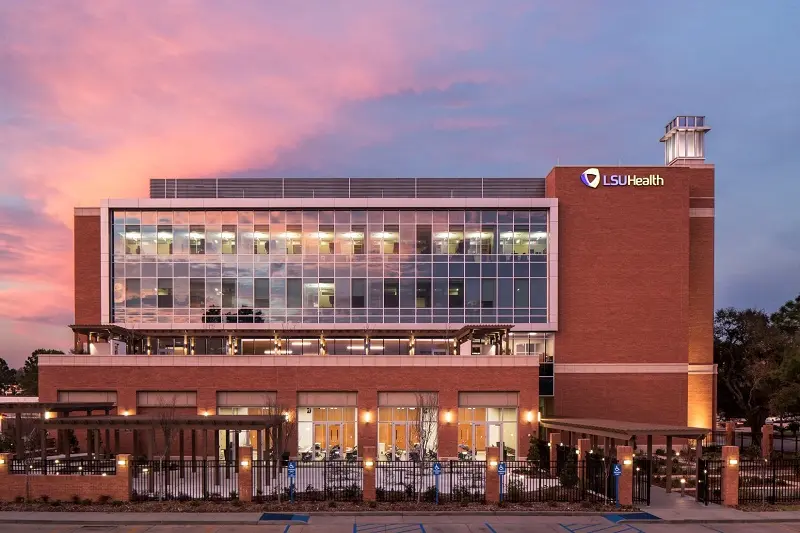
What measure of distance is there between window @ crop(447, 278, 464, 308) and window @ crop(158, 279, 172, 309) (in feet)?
65.1

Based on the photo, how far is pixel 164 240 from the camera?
49125mm

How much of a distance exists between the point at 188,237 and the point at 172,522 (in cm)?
2817

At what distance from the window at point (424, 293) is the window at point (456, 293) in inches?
55.9

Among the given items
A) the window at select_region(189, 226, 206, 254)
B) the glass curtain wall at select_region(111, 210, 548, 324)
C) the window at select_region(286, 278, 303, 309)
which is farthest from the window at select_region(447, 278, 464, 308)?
the window at select_region(189, 226, 206, 254)

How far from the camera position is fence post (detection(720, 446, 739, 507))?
91.1 ft

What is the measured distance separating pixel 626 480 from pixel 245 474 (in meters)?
15.1

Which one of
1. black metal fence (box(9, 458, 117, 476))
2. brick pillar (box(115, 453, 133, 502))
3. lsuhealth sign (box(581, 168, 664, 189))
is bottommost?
black metal fence (box(9, 458, 117, 476))

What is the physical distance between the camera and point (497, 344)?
45.8 meters

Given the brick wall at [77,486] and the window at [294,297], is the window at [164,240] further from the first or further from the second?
the brick wall at [77,486]

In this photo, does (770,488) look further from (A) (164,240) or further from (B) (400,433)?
(A) (164,240)

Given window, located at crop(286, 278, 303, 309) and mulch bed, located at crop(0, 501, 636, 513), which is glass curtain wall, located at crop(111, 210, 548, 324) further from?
mulch bed, located at crop(0, 501, 636, 513)

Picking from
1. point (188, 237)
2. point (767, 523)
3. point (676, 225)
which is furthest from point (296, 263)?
point (767, 523)

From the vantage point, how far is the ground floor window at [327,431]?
135ft

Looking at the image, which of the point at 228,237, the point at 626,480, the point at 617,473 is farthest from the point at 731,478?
the point at 228,237
